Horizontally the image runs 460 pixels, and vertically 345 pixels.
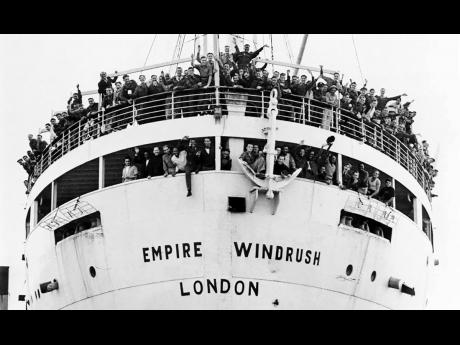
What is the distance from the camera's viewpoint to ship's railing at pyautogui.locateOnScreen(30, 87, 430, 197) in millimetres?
26484

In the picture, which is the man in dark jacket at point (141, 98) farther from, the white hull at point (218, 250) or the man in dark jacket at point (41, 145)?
the man in dark jacket at point (41, 145)

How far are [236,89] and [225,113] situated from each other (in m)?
0.69

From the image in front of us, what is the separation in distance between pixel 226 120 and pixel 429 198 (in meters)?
8.21

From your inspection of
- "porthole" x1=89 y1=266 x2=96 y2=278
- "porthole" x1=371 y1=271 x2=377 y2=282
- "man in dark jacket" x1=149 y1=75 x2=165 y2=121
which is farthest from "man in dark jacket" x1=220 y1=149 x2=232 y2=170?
"porthole" x1=371 y1=271 x2=377 y2=282

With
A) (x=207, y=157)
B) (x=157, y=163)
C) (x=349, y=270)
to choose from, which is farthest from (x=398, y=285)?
(x=157, y=163)

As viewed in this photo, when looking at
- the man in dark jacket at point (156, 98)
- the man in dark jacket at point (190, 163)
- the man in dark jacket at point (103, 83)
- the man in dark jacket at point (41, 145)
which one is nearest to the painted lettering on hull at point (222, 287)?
the man in dark jacket at point (190, 163)

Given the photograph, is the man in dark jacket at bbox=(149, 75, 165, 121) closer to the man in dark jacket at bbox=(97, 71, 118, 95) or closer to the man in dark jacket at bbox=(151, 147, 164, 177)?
the man in dark jacket at bbox=(151, 147, 164, 177)

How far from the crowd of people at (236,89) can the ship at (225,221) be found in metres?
0.10

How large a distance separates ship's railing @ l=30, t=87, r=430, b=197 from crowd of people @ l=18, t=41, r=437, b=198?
3cm

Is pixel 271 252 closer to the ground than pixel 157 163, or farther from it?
closer to the ground

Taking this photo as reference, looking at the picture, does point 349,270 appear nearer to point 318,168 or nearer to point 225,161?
point 318,168

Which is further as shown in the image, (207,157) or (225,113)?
(225,113)

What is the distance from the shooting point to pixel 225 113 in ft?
86.0
